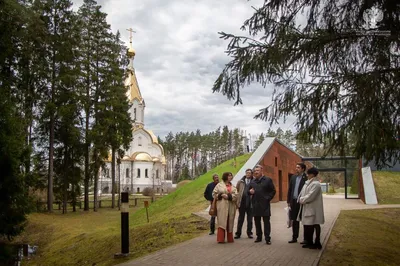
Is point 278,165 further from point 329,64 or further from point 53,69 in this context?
point 329,64

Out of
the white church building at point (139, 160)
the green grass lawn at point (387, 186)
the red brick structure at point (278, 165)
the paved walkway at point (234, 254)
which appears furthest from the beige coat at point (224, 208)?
the white church building at point (139, 160)

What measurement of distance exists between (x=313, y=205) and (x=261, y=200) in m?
1.40

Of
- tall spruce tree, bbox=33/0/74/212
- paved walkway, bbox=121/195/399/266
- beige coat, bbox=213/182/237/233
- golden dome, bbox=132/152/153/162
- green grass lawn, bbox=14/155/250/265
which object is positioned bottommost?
green grass lawn, bbox=14/155/250/265

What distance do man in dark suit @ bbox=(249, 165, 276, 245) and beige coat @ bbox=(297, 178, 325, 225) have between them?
108 cm

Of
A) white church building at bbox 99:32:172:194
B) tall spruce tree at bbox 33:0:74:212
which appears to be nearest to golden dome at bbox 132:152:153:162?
white church building at bbox 99:32:172:194

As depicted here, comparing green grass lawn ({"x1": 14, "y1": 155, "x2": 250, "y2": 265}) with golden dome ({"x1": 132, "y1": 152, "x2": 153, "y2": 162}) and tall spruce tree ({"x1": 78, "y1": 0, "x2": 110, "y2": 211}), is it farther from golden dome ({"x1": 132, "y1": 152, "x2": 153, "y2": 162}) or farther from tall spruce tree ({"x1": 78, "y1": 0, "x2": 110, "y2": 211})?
golden dome ({"x1": 132, "y1": 152, "x2": 153, "y2": 162})

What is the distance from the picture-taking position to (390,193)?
74.3 ft

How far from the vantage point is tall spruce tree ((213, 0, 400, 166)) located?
628cm

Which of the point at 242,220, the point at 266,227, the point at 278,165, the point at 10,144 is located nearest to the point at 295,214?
the point at 266,227

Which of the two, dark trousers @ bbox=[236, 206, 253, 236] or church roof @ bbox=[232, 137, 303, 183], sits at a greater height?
church roof @ bbox=[232, 137, 303, 183]

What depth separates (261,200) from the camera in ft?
29.8

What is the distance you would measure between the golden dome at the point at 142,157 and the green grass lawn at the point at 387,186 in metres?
44.1

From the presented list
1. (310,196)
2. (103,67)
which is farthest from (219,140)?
(310,196)

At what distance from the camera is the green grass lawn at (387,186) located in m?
21.7
